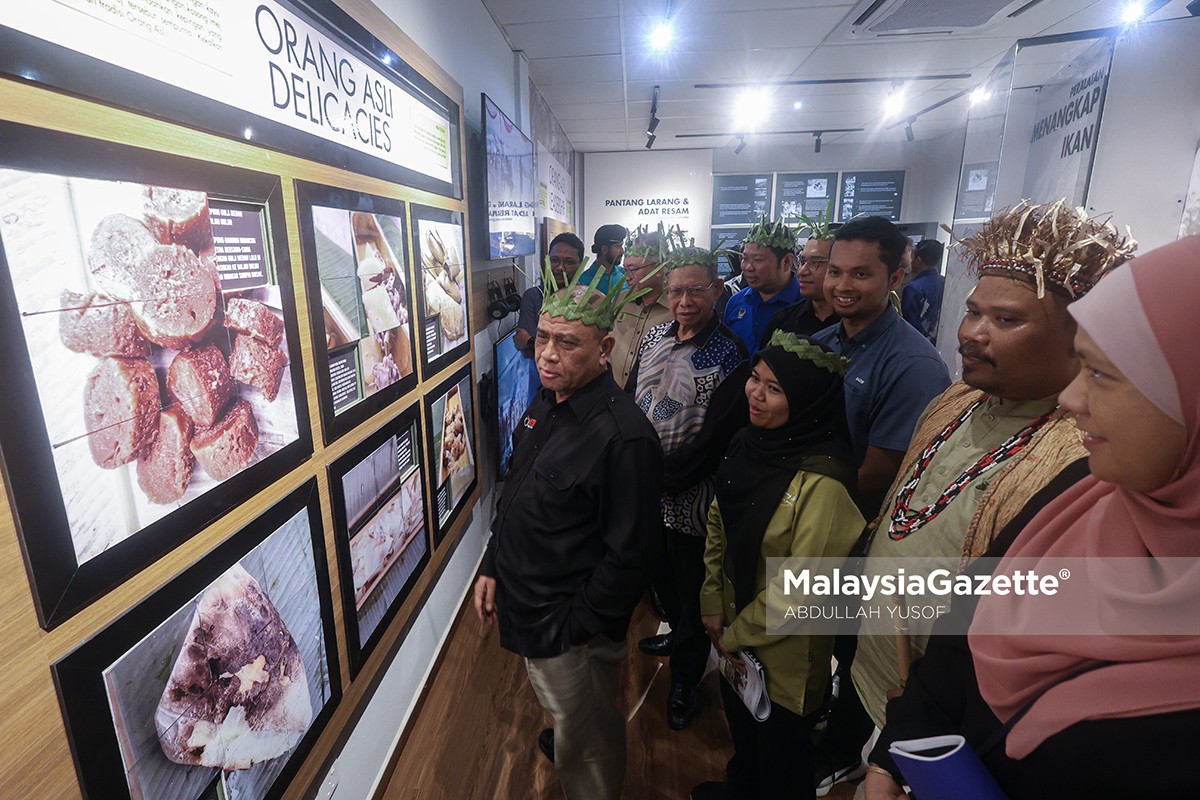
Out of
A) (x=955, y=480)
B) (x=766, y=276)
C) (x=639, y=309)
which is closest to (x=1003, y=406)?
(x=955, y=480)

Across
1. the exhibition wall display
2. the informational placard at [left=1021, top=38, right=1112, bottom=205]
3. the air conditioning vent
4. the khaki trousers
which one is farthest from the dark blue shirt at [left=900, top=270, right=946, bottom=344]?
the exhibition wall display

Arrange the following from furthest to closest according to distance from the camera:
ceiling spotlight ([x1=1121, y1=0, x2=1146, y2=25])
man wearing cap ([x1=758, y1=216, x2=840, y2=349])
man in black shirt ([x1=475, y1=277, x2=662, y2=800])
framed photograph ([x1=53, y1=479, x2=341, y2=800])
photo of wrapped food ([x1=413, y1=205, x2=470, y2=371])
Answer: ceiling spotlight ([x1=1121, y1=0, x2=1146, y2=25]) → man wearing cap ([x1=758, y1=216, x2=840, y2=349]) → photo of wrapped food ([x1=413, y1=205, x2=470, y2=371]) → man in black shirt ([x1=475, y1=277, x2=662, y2=800]) → framed photograph ([x1=53, y1=479, x2=341, y2=800])

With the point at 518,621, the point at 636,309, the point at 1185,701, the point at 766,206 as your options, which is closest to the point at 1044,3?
the point at 636,309

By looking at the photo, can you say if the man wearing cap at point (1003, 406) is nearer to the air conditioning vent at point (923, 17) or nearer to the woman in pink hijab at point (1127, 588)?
the woman in pink hijab at point (1127, 588)

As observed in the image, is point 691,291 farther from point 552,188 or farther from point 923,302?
point 923,302

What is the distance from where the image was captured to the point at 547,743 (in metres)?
1.99

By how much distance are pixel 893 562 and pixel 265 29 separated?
5.82 feet

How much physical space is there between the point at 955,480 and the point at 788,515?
15.1 inches

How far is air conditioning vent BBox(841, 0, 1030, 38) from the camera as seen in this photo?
115 inches

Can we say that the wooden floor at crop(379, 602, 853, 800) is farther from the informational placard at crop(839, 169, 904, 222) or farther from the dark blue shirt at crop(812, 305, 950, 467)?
the informational placard at crop(839, 169, 904, 222)

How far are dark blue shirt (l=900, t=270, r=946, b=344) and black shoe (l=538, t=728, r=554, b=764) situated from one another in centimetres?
441

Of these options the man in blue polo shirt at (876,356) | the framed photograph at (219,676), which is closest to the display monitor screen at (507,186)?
the man in blue polo shirt at (876,356)

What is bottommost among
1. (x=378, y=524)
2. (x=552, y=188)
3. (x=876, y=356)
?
(x=378, y=524)

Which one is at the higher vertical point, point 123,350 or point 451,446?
point 123,350
